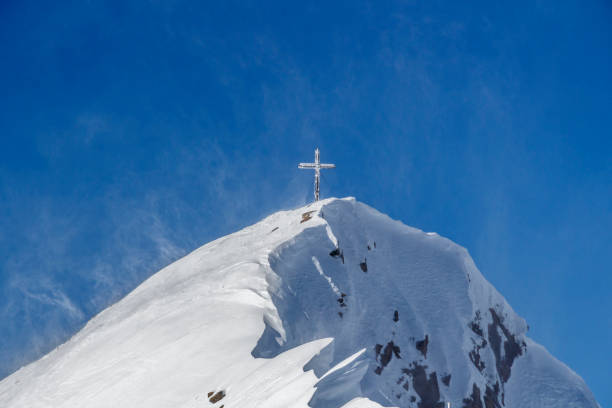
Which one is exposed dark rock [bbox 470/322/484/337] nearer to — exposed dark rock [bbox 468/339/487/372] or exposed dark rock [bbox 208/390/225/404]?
exposed dark rock [bbox 468/339/487/372]

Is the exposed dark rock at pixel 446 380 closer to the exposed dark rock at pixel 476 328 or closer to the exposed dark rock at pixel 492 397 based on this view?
the exposed dark rock at pixel 492 397

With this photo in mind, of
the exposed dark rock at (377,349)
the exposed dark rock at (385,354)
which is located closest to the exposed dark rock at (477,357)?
the exposed dark rock at (385,354)

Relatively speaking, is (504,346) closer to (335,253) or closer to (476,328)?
(476,328)

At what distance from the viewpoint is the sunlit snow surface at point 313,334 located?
20422 mm

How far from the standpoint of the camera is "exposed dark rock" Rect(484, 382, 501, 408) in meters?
35.5

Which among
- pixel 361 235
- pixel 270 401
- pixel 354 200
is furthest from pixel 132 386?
pixel 354 200

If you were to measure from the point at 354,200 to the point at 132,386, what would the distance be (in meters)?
22.8

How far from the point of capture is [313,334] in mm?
27578

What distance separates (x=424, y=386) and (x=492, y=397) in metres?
7.82

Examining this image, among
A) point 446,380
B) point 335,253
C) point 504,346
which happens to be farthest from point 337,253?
point 504,346

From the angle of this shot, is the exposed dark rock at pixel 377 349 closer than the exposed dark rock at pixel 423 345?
Yes

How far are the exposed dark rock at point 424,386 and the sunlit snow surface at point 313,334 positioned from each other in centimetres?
9

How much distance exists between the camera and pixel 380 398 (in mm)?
19453

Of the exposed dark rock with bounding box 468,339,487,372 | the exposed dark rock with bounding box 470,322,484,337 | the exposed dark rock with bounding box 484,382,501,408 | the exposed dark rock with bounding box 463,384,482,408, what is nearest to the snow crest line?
the exposed dark rock with bounding box 463,384,482,408
